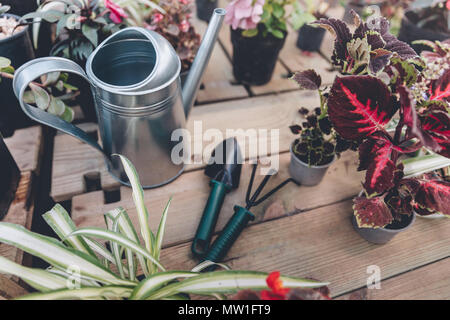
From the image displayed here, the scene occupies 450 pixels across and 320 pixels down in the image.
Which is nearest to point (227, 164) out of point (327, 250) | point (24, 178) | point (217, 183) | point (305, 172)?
point (217, 183)

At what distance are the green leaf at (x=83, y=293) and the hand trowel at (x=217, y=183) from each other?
0.23 metres

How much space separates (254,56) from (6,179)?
83 centimetres

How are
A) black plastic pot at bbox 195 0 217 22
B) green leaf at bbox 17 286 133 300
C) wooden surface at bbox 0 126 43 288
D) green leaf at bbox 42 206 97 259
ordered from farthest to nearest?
black plastic pot at bbox 195 0 217 22, wooden surface at bbox 0 126 43 288, green leaf at bbox 42 206 97 259, green leaf at bbox 17 286 133 300

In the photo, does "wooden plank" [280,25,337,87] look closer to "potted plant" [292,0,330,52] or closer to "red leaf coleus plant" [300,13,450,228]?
"potted plant" [292,0,330,52]

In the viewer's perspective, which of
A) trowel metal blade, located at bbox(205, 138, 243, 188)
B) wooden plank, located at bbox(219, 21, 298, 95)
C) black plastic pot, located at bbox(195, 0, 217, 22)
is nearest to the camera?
trowel metal blade, located at bbox(205, 138, 243, 188)

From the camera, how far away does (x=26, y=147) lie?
0.86 m

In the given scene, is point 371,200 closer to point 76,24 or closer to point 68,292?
point 68,292

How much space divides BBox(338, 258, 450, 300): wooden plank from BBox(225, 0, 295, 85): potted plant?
0.77 metres

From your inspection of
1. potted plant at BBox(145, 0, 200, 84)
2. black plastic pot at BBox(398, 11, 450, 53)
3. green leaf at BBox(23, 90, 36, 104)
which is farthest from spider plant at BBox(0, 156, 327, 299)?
black plastic pot at BBox(398, 11, 450, 53)

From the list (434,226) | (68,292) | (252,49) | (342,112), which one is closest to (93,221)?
(68,292)

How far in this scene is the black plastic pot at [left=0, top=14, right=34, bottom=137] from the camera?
73 centimetres

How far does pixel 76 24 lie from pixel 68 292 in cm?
64

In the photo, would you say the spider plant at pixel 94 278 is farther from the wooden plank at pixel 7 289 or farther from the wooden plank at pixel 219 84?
the wooden plank at pixel 219 84

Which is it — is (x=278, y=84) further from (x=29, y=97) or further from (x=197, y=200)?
(x=29, y=97)
